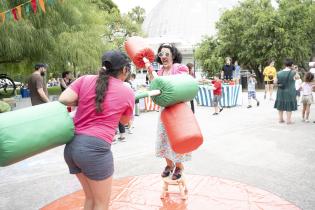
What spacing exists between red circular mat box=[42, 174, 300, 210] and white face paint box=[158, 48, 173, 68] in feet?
5.04

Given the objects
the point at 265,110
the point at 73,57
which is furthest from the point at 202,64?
the point at 265,110

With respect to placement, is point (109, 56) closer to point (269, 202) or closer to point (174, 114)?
point (174, 114)

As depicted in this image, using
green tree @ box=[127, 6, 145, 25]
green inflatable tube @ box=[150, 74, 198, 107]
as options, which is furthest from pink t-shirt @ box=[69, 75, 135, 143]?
green tree @ box=[127, 6, 145, 25]

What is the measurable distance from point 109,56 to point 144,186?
2303 millimetres

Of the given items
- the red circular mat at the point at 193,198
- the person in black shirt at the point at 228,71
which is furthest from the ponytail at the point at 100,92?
the person in black shirt at the point at 228,71

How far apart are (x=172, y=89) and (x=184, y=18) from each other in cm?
6842

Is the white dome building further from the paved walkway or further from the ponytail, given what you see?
the ponytail

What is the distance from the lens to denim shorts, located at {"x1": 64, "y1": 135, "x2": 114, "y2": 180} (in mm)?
2594

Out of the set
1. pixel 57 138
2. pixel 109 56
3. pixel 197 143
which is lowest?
pixel 197 143

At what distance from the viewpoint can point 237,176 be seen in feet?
16.2

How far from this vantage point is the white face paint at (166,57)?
3.98 m

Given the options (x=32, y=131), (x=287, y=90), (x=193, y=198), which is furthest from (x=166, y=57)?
(x=287, y=90)

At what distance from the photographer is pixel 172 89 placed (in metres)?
3.15

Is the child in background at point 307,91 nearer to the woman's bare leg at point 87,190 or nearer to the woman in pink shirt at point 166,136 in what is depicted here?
the woman in pink shirt at point 166,136
